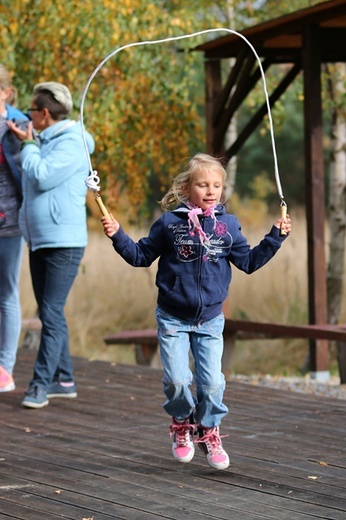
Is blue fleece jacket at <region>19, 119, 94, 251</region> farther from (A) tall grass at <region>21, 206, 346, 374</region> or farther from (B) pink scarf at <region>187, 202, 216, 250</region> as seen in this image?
(A) tall grass at <region>21, 206, 346, 374</region>

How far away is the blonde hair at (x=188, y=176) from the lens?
462cm

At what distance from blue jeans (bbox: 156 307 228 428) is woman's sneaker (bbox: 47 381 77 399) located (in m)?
2.09

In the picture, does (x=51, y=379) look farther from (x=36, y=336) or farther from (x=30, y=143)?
(x=36, y=336)

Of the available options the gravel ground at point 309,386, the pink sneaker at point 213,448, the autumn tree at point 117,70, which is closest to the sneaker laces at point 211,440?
the pink sneaker at point 213,448

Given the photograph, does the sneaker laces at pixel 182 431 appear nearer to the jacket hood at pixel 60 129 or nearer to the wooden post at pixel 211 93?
the jacket hood at pixel 60 129

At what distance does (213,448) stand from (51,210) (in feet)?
6.72

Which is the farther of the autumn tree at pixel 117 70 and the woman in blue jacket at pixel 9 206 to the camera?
the autumn tree at pixel 117 70

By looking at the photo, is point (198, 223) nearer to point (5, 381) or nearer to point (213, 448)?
point (213, 448)

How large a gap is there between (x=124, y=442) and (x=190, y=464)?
629 millimetres

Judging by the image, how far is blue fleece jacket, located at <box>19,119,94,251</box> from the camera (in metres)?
6.10

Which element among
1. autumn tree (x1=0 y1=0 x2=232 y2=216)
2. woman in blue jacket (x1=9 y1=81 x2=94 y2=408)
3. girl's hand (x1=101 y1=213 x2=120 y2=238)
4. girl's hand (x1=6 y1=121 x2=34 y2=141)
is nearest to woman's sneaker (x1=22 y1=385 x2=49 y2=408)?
woman in blue jacket (x1=9 y1=81 x2=94 y2=408)

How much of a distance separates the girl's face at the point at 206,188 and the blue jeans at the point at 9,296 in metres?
2.16

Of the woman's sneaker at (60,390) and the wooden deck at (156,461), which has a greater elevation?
the wooden deck at (156,461)

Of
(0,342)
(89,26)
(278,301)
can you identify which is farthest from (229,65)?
(0,342)
